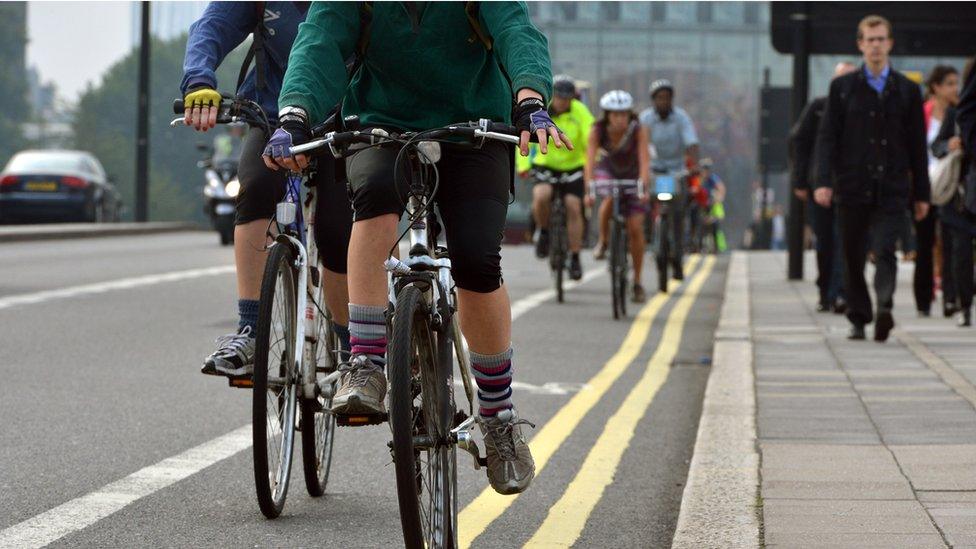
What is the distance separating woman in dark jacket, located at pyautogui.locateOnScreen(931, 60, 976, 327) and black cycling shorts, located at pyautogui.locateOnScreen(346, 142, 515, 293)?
314 inches

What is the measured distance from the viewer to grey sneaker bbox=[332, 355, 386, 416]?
4238mm

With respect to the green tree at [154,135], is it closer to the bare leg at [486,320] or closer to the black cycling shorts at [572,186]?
the black cycling shorts at [572,186]

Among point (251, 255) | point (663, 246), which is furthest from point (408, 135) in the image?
point (663, 246)

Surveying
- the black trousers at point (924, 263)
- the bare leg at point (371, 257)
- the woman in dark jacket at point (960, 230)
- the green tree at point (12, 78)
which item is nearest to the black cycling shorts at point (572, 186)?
the black trousers at point (924, 263)

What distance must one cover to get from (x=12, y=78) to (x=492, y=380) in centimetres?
10645

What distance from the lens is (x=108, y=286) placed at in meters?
15.1

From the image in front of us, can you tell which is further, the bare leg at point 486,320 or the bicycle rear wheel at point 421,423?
→ the bare leg at point 486,320

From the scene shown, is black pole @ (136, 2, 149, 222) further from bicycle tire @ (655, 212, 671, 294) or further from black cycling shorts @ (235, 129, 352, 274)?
black cycling shorts @ (235, 129, 352, 274)

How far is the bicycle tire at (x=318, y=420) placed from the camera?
531 cm

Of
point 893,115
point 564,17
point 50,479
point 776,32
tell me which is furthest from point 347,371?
point 564,17

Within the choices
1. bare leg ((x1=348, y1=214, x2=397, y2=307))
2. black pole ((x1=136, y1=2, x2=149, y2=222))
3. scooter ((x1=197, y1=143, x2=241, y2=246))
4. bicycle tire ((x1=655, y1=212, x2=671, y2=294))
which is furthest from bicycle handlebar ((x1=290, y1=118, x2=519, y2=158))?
black pole ((x1=136, y1=2, x2=149, y2=222))

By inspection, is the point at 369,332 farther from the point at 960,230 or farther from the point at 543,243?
the point at 543,243

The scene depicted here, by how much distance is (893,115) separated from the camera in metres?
10.6

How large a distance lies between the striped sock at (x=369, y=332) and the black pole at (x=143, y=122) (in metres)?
32.8
